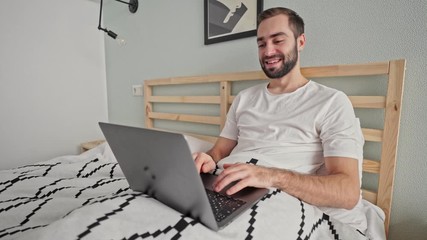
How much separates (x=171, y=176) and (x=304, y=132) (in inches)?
21.8

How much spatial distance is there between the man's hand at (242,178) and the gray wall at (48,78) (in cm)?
174

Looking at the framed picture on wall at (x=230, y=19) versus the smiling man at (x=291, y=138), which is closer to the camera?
the smiling man at (x=291, y=138)

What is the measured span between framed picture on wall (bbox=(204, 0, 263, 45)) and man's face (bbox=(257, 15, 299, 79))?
249 millimetres

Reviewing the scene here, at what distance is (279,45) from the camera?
885 millimetres

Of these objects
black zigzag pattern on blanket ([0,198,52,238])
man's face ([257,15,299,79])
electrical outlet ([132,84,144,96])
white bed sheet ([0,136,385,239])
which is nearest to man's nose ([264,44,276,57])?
man's face ([257,15,299,79])

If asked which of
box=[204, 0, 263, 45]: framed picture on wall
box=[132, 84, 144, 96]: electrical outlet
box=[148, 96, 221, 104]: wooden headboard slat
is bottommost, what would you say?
box=[148, 96, 221, 104]: wooden headboard slat

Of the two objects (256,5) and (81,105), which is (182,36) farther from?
(81,105)

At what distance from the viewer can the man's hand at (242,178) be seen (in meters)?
0.54

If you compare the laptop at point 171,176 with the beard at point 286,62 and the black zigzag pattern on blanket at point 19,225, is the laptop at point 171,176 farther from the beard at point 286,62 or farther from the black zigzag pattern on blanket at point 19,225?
the beard at point 286,62

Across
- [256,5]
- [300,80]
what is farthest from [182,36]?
[300,80]

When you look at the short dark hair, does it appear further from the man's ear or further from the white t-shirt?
the white t-shirt

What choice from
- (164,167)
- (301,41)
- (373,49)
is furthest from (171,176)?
(373,49)

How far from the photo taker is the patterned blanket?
402mm

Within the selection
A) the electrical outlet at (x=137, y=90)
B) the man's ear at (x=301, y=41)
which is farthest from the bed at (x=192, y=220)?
the electrical outlet at (x=137, y=90)
